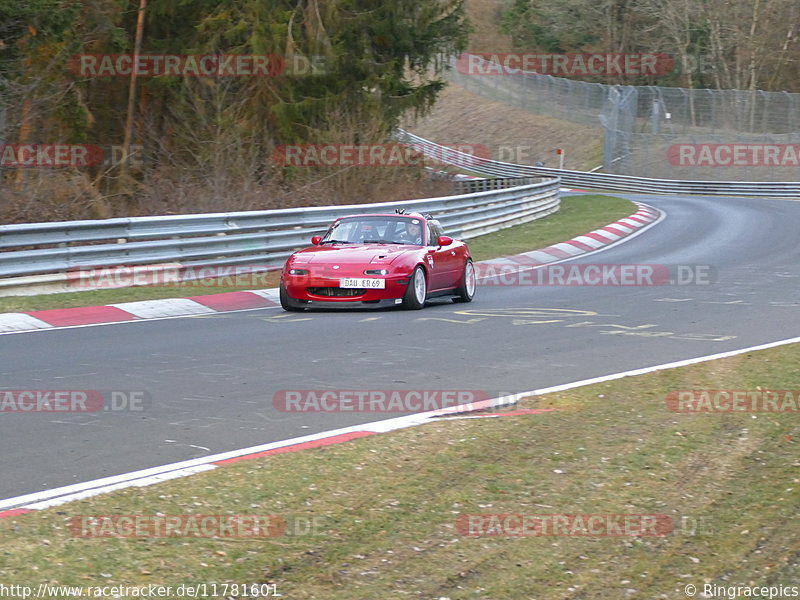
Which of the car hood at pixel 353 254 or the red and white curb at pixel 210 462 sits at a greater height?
the car hood at pixel 353 254

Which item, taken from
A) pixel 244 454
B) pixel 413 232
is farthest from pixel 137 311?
pixel 244 454

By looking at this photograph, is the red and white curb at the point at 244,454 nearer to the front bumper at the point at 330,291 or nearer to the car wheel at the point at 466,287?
the front bumper at the point at 330,291

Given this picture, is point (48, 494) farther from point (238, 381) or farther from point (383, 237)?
point (383, 237)

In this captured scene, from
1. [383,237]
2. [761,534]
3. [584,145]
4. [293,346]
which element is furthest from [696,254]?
[584,145]

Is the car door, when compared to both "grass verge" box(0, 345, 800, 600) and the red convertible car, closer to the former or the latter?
the red convertible car

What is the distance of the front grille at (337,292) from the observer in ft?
44.7

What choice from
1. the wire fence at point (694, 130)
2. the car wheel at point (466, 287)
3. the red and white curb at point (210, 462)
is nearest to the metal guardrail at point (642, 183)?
the wire fence at point (694, 130)

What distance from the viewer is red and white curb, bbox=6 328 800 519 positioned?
207 inches

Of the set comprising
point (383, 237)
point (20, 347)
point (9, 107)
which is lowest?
point (20, 347)

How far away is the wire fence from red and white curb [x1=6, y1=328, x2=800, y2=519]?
148ft

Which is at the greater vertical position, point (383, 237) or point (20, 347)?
point (383, 237)

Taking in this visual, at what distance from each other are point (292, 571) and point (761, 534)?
7.06 feet

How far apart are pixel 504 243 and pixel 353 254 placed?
9.57 metres

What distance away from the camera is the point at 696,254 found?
874 inches
